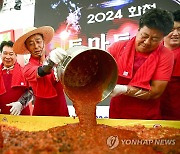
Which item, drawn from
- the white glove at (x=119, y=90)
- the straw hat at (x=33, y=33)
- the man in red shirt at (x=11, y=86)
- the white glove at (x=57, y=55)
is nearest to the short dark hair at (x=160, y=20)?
the white glove at (x=119, y=90)

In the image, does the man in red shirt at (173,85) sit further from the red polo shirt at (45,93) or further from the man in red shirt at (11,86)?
the man in red shirt at (11,86)

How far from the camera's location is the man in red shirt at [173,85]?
2.34 metres

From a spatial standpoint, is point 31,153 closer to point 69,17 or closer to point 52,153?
point 52,153

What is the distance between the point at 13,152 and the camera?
259 cm

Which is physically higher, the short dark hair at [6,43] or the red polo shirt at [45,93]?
the short dark hair at [6,43]

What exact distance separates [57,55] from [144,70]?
618 mm

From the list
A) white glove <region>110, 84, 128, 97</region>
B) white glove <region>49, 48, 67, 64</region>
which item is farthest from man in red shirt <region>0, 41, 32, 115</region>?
white glove <region>110, 84, 128, 97</region>

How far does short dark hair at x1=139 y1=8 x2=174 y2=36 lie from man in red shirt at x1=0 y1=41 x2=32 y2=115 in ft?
3.56

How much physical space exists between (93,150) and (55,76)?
0.61 m

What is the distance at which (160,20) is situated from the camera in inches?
91.7

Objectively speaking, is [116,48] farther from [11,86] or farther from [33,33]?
[11,86]

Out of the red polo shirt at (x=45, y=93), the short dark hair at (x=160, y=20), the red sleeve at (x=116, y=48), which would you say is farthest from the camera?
the red polo shirt at (x=45, y=93)

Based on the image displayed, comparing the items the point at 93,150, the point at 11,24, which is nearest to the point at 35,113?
the point at 93,150

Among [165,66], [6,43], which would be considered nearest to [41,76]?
[6,43]
